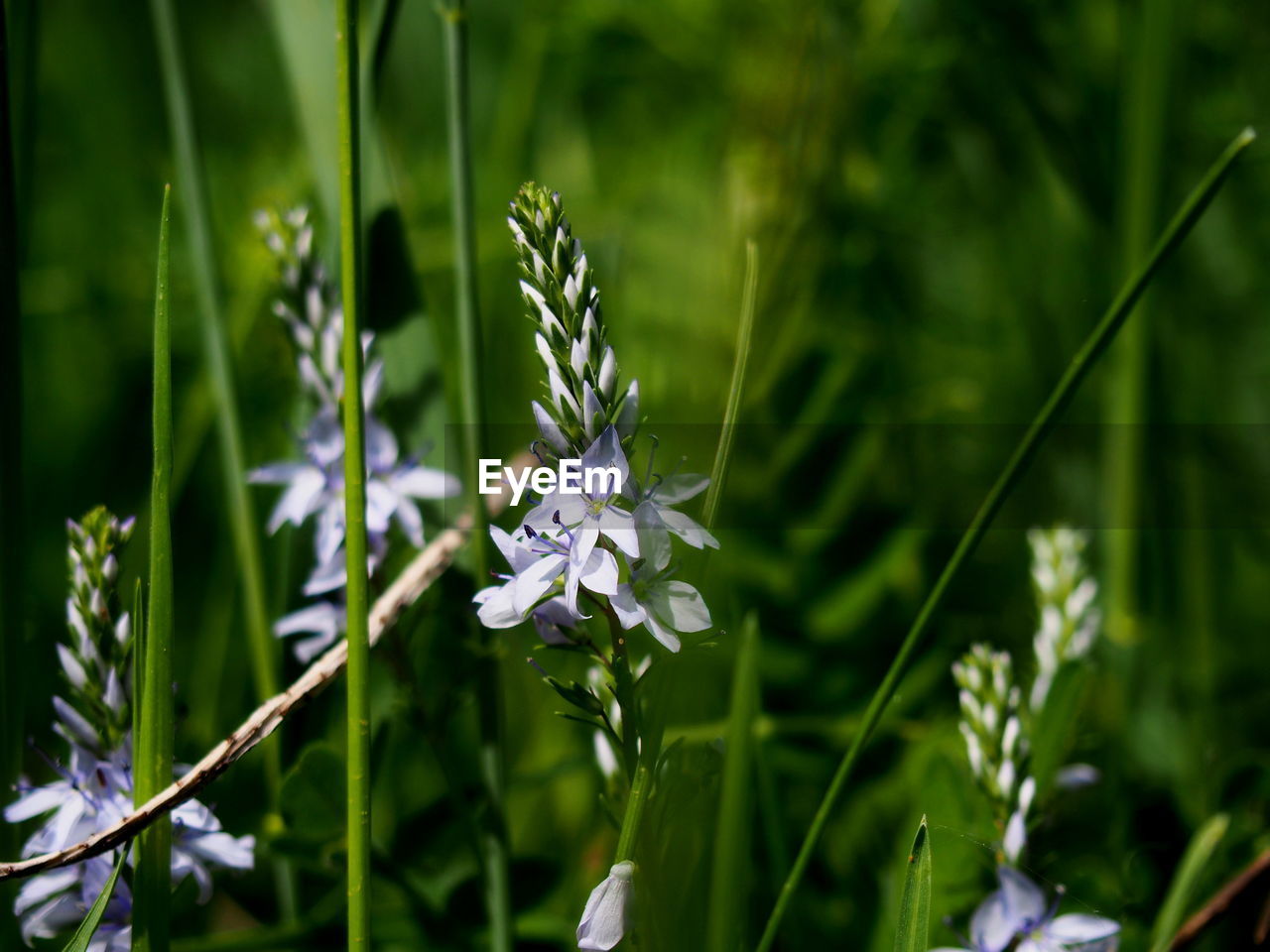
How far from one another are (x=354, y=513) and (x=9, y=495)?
0.30 metres

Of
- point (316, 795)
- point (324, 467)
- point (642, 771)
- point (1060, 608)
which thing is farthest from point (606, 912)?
point (1060, 608)

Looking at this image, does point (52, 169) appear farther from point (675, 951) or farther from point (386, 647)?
point (675, 951)

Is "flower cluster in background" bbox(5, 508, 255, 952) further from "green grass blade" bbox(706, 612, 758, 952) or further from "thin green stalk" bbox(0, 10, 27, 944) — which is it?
"green grass blade" bbox(706, 612, 758, 952)

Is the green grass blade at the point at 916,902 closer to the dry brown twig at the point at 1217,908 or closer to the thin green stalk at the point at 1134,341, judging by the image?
the dry brown twig at the point at 1217,908

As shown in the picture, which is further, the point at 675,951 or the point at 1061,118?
the point at 1061,118

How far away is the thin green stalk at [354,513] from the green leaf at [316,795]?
20 centimetres

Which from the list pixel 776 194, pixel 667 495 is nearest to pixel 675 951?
pixel 667 495

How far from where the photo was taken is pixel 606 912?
1.82ft

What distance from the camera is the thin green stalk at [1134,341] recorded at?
1.27m

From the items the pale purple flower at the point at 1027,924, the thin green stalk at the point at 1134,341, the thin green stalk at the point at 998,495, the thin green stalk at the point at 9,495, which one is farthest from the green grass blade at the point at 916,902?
the thin green stalk at the point at 1134,341

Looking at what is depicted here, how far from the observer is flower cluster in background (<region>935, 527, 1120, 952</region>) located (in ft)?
2.49

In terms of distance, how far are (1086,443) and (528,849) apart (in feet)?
3.45

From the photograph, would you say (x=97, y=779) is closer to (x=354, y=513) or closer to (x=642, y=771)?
(x=354, y=513)

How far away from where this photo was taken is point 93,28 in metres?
2.29
